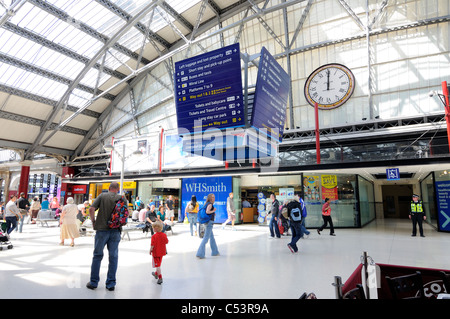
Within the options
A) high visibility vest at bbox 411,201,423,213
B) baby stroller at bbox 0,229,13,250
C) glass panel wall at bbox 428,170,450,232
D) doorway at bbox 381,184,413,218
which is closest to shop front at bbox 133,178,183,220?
baby stroller at bbox 0,229,13,250

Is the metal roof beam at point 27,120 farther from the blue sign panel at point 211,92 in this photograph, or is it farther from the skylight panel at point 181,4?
the blue sign panel at point 211,92

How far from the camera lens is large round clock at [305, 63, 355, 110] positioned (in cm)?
1593

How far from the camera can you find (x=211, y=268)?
5438 millimetres

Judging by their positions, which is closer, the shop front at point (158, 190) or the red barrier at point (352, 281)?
the red barrier at point (352, 281)

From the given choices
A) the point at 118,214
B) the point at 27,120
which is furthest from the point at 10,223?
the point at 27,120

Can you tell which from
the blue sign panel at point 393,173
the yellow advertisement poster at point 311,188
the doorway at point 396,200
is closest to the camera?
the blue sign panel at point 393,173

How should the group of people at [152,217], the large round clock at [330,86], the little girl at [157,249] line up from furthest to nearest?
the large round clock at [330,86] → the group of people at [152,217] → the little girl at [157,249]

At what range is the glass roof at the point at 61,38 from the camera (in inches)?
660

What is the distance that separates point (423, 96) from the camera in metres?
14.1

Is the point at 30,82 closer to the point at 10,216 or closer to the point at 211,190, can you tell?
the point at 10,216

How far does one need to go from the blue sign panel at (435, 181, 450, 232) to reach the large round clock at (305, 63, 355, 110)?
22.3 ft

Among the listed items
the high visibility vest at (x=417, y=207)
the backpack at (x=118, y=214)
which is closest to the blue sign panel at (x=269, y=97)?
the backpack at (x=118, y=214)

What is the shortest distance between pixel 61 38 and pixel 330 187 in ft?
65.3

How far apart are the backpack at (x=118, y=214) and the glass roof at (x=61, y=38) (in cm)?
1415
